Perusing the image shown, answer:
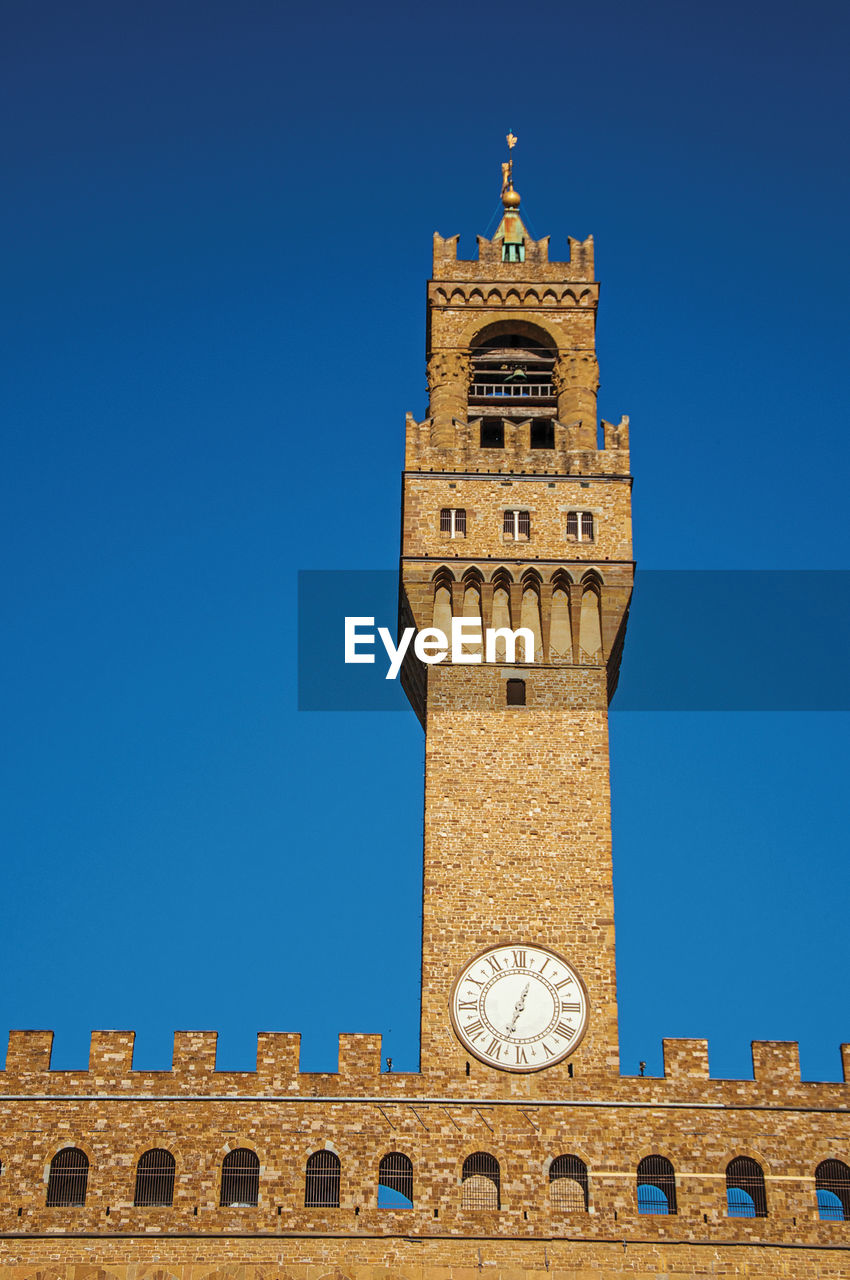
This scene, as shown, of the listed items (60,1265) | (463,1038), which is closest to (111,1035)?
(60,1265)

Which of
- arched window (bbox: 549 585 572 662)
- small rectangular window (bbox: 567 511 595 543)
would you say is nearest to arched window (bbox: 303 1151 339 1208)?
arched window (bbox: 549 585 572 662)

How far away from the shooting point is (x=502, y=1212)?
46.8m

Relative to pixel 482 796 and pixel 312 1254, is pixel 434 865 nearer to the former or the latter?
pixel 482 796

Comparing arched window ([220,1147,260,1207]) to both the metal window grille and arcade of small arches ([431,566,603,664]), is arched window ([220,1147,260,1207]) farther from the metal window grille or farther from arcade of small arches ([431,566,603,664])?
arcade of small arches ([431,566,603,664])

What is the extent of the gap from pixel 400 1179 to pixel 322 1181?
1976 mm

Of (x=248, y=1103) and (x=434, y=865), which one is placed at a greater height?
(x=434, y=865)

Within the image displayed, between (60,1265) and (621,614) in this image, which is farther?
(621,614)

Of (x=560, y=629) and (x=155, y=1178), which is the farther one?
(x=560, y=629)

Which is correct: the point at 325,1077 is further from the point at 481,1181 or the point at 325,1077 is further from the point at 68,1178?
the point at 68,1178

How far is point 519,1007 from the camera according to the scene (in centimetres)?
4981

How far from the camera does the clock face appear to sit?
49.2 m

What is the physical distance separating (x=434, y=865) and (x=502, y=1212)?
958 cm

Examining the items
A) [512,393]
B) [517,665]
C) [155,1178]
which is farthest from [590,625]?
[155,1178]

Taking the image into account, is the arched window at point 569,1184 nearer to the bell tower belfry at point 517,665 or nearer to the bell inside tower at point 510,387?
the bell tower belfry at point 517,665
